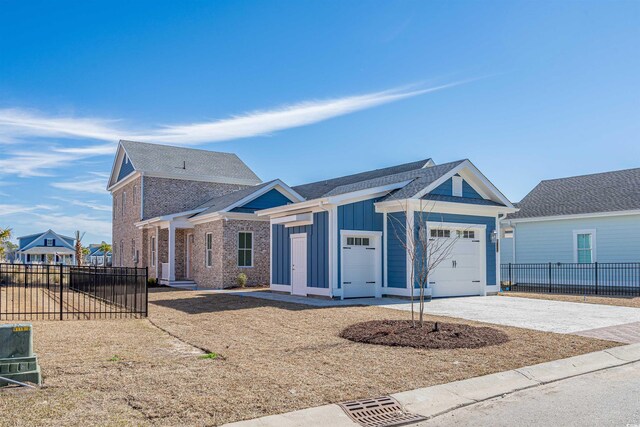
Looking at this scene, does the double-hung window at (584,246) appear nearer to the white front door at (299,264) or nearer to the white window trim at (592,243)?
the white window trim at (592,243)

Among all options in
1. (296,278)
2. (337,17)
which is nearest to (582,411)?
(337,17)

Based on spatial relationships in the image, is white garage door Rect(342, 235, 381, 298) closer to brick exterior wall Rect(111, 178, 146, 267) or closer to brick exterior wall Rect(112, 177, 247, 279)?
brick exterior wall Rect(112, 177, 247, 279)

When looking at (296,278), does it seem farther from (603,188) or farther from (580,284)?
(603,188)

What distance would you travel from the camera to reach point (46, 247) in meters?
69.2

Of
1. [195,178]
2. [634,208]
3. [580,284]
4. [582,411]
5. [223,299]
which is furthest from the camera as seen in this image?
[195,178]

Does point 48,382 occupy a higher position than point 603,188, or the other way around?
point 603,188

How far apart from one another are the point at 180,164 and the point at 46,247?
158 ft

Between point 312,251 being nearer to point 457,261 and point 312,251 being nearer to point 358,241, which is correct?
point 358,241

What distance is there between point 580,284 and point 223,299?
1586cm

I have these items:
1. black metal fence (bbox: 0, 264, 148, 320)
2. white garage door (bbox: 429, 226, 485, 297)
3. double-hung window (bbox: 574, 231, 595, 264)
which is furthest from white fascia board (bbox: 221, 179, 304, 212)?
double-hung window (bbox: 574, 231, 595, 264)

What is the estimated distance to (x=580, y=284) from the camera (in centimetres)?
2330

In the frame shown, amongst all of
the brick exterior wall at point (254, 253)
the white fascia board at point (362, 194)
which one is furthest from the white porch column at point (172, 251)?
the white fascia board at point (362, 194)

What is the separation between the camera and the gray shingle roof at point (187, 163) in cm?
2945

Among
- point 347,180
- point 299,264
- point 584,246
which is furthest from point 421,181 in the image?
point 347,180
